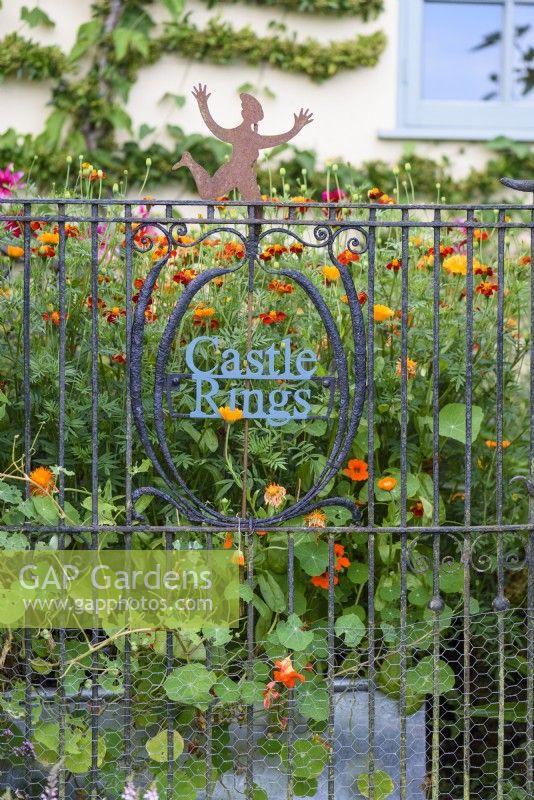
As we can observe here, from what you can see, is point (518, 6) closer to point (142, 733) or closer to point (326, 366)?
point (326, 366)

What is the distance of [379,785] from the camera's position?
2.59m

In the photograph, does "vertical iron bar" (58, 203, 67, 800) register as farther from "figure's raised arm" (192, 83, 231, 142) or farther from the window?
the window

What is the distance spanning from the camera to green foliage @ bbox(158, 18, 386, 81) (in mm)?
4500

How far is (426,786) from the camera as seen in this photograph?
105 inches

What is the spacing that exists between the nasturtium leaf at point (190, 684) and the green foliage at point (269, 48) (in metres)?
2.89

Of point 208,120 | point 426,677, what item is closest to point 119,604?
point 426,677

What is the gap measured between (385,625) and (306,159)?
8.04ft

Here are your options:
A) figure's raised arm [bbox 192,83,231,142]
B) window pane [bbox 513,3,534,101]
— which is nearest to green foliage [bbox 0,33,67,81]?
window pane [bbox 513,3,534,101]

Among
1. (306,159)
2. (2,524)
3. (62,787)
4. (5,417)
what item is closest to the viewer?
(62,787)

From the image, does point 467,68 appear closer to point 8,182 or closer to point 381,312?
point 8,182

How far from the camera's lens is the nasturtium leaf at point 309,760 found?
2.53 meters

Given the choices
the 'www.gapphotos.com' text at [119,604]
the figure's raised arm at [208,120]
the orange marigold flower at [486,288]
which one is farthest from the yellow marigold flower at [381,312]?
the 'www.gapphotos.com' text at [119,604]

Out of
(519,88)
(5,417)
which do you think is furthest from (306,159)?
(5,417)

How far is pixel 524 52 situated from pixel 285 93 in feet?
3.61
